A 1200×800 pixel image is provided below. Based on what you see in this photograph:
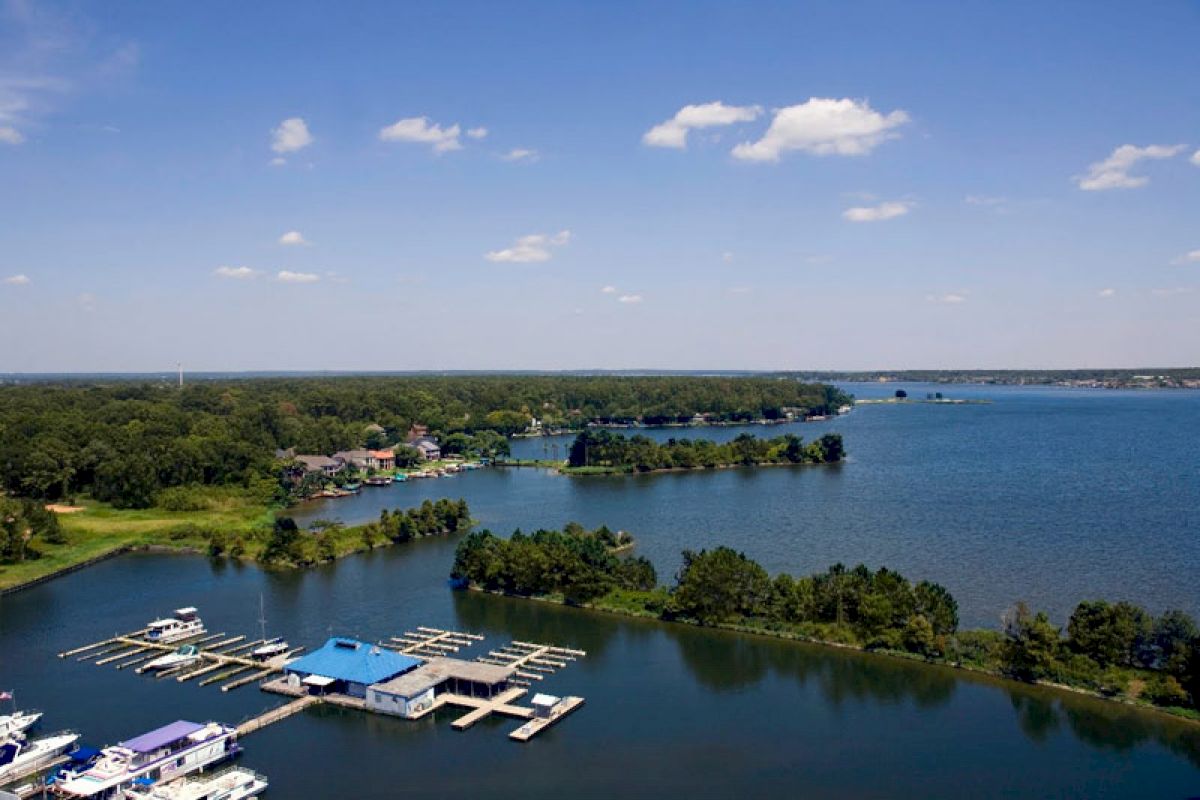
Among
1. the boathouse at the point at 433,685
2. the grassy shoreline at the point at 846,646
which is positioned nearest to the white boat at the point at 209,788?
the boathouse at the point at 433,685

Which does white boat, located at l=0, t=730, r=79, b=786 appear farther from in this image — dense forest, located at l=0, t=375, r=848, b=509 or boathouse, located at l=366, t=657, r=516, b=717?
dense forest, located at l=0, t=375, r=848, b=509

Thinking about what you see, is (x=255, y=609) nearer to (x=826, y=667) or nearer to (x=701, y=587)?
(x=701, y=587)

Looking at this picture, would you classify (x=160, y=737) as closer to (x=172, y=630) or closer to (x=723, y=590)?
(x=172, y=630)

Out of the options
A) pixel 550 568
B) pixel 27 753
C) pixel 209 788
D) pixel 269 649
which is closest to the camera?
pixel 209 788

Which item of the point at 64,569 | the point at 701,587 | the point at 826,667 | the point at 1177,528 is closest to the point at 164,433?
the point at 64,569

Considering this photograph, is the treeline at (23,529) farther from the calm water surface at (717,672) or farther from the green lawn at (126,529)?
the calm water surface at (717,672)

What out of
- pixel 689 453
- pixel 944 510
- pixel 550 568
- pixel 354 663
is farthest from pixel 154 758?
pixel 689 453
